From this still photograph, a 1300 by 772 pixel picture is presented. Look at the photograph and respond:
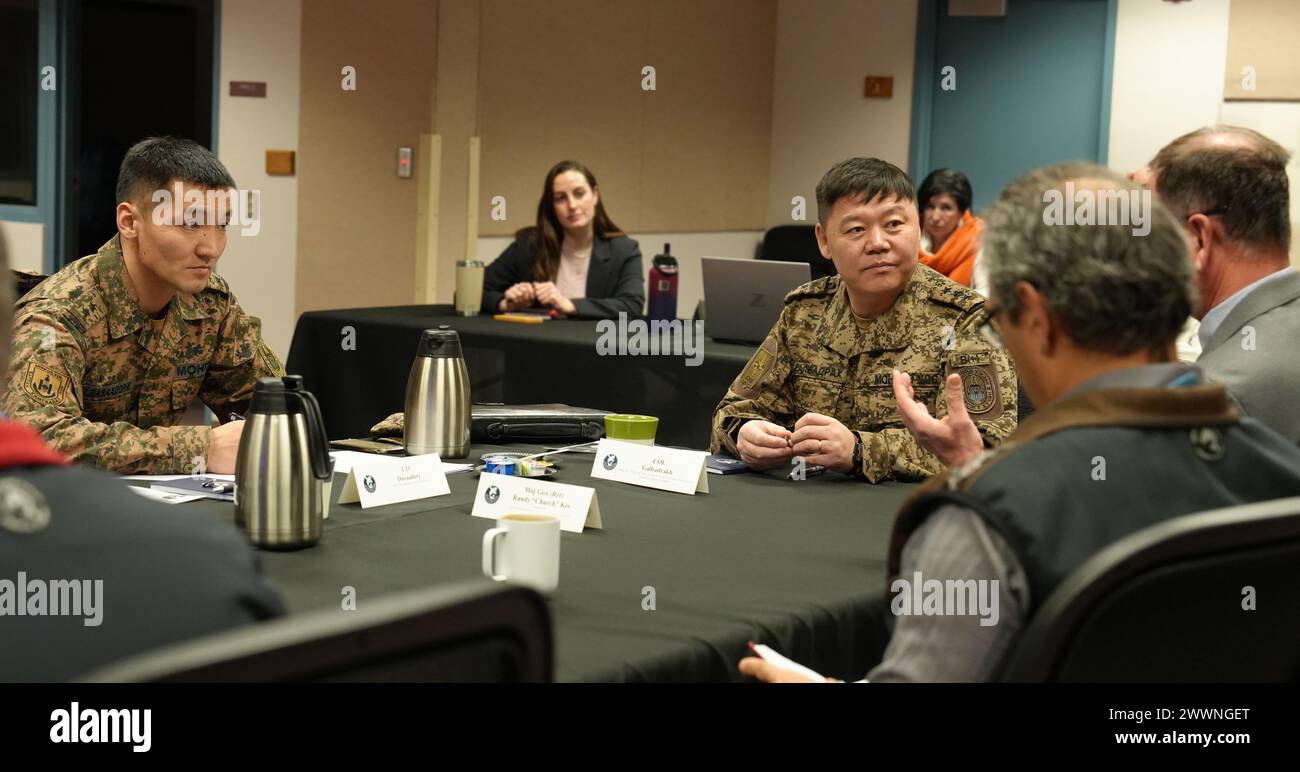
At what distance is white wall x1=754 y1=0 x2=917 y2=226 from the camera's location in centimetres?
762

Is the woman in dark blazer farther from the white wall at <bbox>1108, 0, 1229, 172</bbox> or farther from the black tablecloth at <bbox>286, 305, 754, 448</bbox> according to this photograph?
the white wall at <bbox>1108, 0, 1229, 172</bbox>

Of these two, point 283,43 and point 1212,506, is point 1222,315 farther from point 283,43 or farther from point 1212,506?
point 283,43

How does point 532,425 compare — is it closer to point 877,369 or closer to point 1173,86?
point 877,369

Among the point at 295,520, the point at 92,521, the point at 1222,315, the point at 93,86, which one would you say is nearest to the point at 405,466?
the point at 295,520

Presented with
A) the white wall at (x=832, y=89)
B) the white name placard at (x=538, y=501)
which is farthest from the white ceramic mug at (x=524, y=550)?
the white wall at (x=832, y=89)

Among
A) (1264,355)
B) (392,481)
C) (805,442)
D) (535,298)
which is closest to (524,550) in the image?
(392,481)

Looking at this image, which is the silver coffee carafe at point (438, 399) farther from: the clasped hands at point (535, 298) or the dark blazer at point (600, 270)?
the dark blazer at point (600, 270)

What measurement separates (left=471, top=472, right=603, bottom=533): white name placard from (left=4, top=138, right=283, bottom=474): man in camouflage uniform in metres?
0.48

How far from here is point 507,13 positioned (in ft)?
21.3

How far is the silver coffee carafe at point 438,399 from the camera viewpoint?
2.45 meters

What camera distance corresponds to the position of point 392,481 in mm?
2121

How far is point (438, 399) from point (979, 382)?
100cm

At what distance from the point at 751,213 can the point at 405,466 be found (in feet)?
20.5

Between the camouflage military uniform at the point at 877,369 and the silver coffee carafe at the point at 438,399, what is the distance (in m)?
0.51
